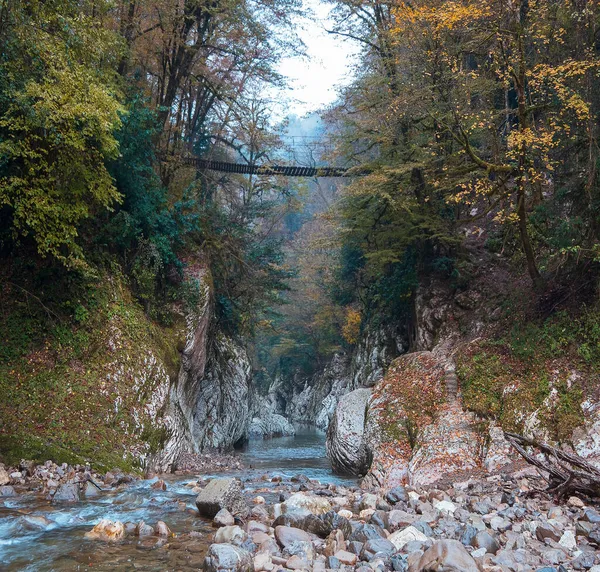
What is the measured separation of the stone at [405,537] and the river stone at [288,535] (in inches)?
31.9

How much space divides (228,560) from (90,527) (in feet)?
7.07

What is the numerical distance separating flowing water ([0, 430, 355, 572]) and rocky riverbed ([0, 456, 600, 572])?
0.02 metres

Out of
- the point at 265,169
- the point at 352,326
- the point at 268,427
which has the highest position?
the point at 265,169

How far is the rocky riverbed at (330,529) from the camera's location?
4016 mm

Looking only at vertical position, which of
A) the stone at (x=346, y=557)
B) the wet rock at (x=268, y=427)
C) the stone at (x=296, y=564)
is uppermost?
the stone at (x=296, y=564)

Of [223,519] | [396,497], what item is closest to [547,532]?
[396,497]

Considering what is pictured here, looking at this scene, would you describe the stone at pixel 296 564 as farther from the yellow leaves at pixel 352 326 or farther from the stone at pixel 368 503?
the yellow leaves at pixel 352 326

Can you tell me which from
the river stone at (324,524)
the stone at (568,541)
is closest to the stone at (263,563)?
the river stone at (324,524)

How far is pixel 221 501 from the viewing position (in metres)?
5.83

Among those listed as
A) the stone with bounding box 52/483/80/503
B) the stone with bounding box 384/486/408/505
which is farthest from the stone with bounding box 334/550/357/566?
the stone with bounding box 52/483/80/503

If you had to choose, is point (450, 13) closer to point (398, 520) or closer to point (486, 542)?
point (398, 520)

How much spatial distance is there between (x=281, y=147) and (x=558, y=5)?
13.2 meters

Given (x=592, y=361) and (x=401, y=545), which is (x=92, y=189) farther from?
(x=592, y=361)

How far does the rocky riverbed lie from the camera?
158 inches
